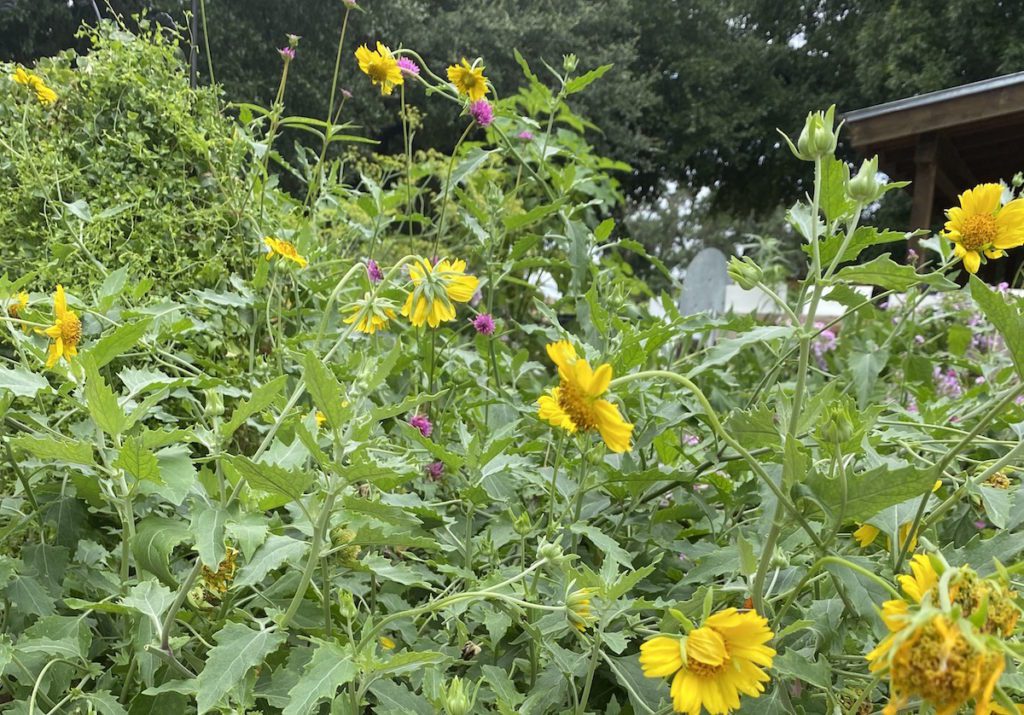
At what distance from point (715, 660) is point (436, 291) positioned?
20.4 inches

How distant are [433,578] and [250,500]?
240 mm

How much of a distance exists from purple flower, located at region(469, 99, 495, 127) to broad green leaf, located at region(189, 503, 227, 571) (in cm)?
97

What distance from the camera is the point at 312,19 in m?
10.6

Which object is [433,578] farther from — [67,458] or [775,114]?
[775,114]

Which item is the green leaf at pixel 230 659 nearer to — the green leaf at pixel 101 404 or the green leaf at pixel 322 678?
the green leaf at pixel 322 678

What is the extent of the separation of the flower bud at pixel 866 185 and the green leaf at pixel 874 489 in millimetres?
253

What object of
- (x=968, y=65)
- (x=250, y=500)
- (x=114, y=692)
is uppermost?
(x=968, y=65)

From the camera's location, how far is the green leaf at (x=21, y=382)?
0.69 m

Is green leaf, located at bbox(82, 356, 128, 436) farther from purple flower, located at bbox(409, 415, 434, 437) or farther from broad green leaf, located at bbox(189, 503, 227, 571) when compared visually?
purple flower, located at bbox(409, 415, 434, 437)

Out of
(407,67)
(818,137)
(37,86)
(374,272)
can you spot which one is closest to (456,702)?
(818,137)

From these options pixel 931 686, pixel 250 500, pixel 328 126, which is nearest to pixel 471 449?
pixel 250 500

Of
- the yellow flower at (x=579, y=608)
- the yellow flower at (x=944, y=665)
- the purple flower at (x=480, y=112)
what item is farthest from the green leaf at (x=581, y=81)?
the yellow flower at (x=944, y=665)

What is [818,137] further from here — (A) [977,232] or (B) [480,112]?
(B) [480,112]

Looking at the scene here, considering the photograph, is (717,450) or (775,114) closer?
(717,450)
